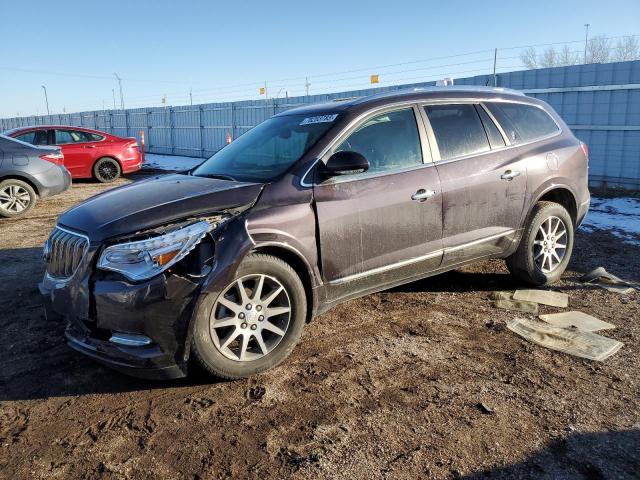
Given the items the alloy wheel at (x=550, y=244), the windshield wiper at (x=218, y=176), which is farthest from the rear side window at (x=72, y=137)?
the alloy wheel at (x=550, y=244)

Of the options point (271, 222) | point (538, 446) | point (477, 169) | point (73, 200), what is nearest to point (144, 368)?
point (271, 222)

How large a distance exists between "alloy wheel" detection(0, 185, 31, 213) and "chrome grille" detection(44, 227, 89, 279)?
645 cm

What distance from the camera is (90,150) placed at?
544 inches

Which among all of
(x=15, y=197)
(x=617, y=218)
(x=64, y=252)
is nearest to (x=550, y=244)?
(x=617, y=218)

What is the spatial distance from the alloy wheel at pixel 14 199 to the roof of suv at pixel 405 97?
663cm

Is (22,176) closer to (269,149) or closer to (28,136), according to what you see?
(28,136)

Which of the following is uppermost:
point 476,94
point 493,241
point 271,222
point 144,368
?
point 476,94

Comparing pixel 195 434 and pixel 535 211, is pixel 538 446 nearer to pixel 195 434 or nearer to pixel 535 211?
pixel 195 434

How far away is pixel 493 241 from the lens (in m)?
4.66

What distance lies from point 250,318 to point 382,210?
4.23 ft

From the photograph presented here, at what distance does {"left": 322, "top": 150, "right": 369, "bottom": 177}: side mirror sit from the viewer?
11.8 ft

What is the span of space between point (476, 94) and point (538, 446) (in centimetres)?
324

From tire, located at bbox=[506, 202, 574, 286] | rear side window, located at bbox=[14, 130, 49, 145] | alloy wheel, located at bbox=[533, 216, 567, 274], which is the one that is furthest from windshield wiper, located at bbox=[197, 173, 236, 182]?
rear side window, located at bbox=[14, 130, 49, 145]

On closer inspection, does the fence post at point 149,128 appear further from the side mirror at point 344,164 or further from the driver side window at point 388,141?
the side mirror at point 344,164
